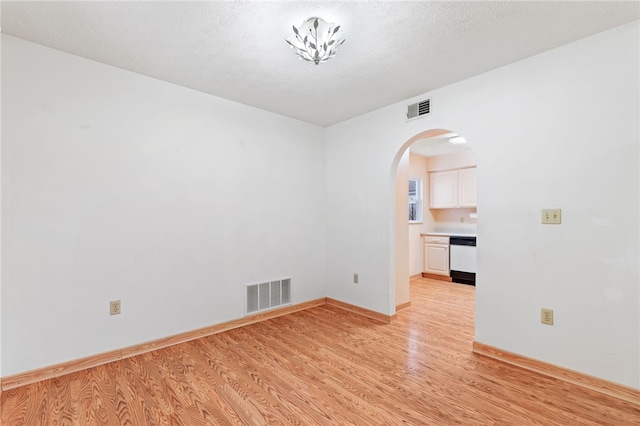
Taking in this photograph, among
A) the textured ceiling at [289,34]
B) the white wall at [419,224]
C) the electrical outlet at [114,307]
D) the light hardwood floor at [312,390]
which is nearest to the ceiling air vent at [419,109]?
the textured ceiling at [289,34]

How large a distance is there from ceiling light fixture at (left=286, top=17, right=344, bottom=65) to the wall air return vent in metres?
2.51

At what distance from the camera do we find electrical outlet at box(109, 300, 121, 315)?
8.25 ft

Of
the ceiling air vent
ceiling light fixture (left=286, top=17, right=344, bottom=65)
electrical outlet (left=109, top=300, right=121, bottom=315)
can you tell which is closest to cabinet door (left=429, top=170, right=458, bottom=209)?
the ceiling air vent

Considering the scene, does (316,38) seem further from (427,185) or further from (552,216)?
(427,185)

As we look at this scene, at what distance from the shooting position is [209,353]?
2.64 m

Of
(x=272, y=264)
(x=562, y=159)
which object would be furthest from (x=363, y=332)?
(x=562, y=159)

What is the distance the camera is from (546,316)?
2309 millimetres

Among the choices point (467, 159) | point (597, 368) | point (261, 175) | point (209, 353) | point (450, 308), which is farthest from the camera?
point (467, 159)

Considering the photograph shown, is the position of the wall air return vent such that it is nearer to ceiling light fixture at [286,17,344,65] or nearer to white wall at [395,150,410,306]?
white wall at [395,150,410,306]

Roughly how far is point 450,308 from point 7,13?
4.91 meters

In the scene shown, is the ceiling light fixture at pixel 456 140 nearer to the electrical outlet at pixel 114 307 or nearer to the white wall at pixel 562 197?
the white wall at pixel 562 197

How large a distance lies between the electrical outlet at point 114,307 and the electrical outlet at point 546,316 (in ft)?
11.4

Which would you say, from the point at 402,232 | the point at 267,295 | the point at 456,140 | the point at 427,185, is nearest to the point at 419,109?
the point at 402,232

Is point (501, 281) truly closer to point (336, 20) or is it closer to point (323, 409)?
point (323, 409)
